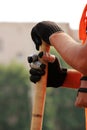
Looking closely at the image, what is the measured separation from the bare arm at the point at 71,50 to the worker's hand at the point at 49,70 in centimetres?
11

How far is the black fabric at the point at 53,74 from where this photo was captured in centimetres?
242

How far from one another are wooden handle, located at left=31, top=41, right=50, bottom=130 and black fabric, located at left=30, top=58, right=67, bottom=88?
29 mm

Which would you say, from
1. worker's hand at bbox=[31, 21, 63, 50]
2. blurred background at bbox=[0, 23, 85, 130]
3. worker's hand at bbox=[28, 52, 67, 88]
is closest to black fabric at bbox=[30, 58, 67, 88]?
worker's hand at bbox=[28, 52, 67, 88]

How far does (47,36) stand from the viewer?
2.36 metres

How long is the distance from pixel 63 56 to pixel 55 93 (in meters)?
28.4

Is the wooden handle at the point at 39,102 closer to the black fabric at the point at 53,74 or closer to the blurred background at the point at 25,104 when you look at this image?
the black fabric at the point at 53,74

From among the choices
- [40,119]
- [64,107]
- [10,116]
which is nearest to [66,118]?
[64,107]

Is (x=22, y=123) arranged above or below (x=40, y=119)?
below

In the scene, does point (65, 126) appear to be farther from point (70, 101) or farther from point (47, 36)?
point (47, 36)

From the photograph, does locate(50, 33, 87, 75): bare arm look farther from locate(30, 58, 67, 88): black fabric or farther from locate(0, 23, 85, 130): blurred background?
locate(0, 23, 85, 130): blurred background

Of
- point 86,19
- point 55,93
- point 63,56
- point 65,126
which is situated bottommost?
point 65,126

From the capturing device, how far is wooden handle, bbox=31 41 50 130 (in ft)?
7.70

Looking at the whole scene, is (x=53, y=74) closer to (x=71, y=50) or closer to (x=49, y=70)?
(x=49, y=70)

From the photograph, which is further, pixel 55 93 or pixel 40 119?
pixel 55 93
